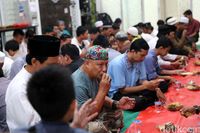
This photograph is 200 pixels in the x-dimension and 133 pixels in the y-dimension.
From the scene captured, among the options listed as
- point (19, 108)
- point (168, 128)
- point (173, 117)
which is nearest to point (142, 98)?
point (173, 117)

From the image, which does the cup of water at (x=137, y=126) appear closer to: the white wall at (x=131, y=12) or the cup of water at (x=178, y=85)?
the cup of water at (x=178, y=85)

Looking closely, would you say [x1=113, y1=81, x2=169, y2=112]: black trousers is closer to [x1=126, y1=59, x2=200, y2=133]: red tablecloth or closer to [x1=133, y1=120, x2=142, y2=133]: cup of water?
[x1=126, y1=59, x2=200, y2=133]: red tablecloth

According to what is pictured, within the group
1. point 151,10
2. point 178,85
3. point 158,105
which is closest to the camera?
point 158,105

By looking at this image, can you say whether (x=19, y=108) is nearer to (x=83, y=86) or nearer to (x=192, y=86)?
(x=83, y=86)

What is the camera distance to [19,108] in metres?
2.05

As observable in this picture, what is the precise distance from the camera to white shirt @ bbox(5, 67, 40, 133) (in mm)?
2033

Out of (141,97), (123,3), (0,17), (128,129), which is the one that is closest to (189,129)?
(128,129)

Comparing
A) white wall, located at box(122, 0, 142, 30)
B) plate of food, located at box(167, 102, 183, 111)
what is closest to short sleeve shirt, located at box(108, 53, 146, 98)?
plate of food, located at box(167, 102, 183, 111)

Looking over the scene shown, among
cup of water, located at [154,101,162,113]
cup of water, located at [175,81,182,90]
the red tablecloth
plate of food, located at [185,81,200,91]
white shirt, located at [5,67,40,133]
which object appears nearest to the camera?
white shirt, located at [5,67,40,133]

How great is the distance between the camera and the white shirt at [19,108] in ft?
6.67

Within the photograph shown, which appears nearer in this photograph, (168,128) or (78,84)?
(78,84)

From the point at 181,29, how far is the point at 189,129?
460 centimetres

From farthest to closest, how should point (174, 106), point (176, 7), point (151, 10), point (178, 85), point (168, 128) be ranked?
1. point (176, 7)
2. point (151, 10)
3. point (178, 85)
4. point (174, 106)
5. point (168, 128)

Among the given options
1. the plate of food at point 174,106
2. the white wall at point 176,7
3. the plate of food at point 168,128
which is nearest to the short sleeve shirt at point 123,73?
the plate of food at point 174,106
